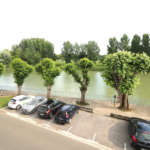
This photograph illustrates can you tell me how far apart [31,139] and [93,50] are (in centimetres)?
6299

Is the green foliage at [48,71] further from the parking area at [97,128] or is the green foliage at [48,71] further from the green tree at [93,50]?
the green tree at [93,50]

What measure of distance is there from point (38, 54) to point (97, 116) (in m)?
59.9

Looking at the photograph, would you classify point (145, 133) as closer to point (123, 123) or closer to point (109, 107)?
point (123, 123)

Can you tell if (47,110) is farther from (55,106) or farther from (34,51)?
(34,51)

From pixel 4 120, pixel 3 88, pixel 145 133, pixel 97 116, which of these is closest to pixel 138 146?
pixel 145 133

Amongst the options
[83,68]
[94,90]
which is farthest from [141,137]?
[94,90]

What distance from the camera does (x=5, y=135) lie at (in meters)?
8.66

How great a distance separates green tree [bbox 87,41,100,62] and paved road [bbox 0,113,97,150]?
195 feet

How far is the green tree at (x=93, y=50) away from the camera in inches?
2621

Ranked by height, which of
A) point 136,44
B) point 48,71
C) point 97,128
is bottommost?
point 97,128

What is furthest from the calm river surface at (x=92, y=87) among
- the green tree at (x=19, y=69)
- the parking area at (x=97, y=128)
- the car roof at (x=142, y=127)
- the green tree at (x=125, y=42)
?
the green tree at (x=125, y=42)

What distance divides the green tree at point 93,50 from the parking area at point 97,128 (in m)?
55.6

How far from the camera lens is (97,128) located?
10.5 metres

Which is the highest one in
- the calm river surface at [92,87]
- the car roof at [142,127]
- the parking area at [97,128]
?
the calm river surface at [92,87]
